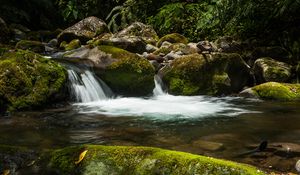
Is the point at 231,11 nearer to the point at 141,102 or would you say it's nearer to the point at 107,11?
the point at 141,102

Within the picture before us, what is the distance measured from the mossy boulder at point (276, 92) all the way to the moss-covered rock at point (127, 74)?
2892 millimetres

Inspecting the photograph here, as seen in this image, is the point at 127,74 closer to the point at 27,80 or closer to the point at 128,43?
the point at 27,80

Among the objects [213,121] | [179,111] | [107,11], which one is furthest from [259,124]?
[107,11]

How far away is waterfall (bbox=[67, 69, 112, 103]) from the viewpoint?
35.6 feet

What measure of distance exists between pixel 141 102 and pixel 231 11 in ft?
14.5

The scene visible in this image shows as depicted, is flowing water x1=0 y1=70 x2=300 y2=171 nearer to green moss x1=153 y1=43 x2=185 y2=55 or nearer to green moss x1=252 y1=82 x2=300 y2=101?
green moss x1=252 y1=82 x2=300 y2=101

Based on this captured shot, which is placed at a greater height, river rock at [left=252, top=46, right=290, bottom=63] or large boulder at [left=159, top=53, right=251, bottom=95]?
river rock at [left=252, top=46, right=290, bottom=63]

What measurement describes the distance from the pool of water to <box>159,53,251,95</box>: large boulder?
139cm

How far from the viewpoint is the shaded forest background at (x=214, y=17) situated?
12.9 m

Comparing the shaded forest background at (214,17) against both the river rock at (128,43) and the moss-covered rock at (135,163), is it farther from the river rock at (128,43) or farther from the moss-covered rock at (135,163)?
the moss-covered rock at (135,163)

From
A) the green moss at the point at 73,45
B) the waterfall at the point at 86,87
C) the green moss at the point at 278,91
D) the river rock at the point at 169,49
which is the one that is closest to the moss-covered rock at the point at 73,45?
the green moss at the point at 73,45

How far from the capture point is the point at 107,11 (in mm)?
27172

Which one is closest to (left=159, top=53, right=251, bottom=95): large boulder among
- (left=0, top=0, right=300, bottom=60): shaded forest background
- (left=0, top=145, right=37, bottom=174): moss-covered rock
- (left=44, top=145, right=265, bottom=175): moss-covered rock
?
(left=0, top=0, right=300, bottom=60): shaded forest background

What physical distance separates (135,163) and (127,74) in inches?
343
